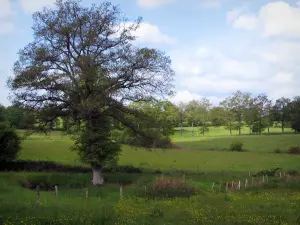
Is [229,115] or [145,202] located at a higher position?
[229,115]

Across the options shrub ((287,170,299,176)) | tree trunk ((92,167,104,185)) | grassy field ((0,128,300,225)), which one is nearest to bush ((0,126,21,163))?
grassy field ((0,128,300,225))

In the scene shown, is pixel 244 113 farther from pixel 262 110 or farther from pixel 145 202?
pixel 145 202

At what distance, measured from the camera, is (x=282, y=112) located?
141 m

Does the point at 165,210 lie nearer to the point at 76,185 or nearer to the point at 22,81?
the point at 76,185

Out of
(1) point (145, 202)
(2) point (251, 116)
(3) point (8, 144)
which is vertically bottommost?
(1) point (145, 202)

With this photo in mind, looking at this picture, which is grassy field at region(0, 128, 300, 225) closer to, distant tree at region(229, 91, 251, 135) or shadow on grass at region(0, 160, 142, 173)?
shadow on grass at region(0, 160, 142, 173)

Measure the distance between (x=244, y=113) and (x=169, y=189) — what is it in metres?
126

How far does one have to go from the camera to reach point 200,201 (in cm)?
2391

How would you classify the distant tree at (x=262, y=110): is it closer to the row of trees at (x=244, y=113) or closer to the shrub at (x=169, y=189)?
the row of trees at (x=244, y=113)

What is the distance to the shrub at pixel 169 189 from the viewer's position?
92.1 ft

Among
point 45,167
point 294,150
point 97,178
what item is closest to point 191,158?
point 294,150

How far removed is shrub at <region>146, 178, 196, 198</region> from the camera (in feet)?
92.1

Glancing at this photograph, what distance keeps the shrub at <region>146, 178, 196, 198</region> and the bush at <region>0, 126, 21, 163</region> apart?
24.9m

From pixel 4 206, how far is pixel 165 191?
13.7m
